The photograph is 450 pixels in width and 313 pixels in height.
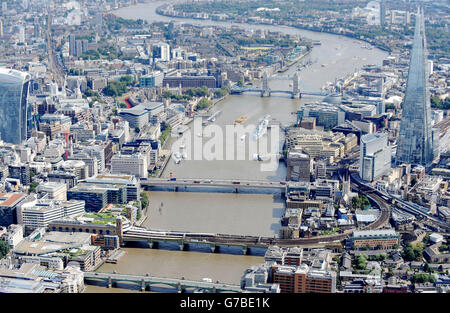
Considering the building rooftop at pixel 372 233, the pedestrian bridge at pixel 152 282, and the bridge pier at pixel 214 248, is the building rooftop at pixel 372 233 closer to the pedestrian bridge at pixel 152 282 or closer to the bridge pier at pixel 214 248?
the bridge pier at pixel 214 248

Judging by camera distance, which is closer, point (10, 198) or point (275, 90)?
point (10, 198)

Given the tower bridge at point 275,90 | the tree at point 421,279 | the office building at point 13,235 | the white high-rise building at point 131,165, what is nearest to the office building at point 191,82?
the tower bridge at point 275,90

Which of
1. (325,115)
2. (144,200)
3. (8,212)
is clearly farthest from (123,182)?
(325,115)

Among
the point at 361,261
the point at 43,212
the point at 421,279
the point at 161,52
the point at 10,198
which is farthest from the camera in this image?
the point at 161,52

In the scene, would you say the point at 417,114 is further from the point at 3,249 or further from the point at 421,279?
the point at 3,249

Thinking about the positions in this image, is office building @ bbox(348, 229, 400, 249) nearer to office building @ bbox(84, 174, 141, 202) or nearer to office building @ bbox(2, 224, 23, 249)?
office building @ bbox(84, 174, 141, 202)

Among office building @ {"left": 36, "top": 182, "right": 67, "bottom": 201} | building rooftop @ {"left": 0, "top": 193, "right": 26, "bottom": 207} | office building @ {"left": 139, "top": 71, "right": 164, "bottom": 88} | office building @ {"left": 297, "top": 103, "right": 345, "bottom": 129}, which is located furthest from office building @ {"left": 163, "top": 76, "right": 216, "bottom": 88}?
building rooftop @ {"left": 0, "top": 193, "right": 26, "bottom": 207}

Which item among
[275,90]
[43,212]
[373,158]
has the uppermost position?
[275,90]
